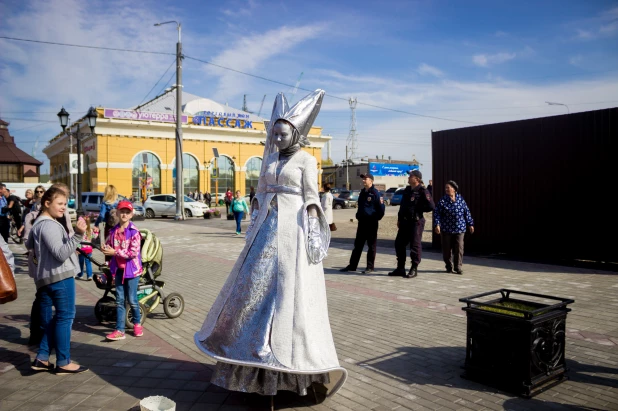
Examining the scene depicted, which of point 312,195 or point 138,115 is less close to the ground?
point 138,115

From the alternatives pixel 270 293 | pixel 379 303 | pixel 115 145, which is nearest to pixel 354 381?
pixel 270 293

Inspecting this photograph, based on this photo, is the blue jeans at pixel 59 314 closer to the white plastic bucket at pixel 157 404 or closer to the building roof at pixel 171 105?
the white plastic bucket at pixel 157 404

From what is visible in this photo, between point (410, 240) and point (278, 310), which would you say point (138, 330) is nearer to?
point (278, 310)

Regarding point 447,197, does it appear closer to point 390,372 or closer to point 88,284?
point 390,372

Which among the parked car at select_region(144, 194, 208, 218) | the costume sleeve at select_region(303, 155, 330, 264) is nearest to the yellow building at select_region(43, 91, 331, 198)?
the parked car at select_region(144, 194, 208, 218)

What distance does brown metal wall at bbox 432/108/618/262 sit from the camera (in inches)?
399

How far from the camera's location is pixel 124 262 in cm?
537

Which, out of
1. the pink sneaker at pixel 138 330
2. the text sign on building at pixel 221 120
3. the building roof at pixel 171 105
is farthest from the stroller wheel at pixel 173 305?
the building roof at pixel 171 105

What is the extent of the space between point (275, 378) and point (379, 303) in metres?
3.80

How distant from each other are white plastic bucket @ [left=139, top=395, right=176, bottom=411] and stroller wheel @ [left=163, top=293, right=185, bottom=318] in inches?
112

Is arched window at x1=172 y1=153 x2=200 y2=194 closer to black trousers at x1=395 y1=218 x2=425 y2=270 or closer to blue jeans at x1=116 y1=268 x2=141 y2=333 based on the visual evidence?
black trousers at x1=395 y1=218 x2=425 y2=270

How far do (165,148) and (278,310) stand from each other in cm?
4270

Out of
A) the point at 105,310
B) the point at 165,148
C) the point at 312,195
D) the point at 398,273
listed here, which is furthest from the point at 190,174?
the point at 312,195

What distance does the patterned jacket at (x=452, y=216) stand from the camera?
30.9 ft
